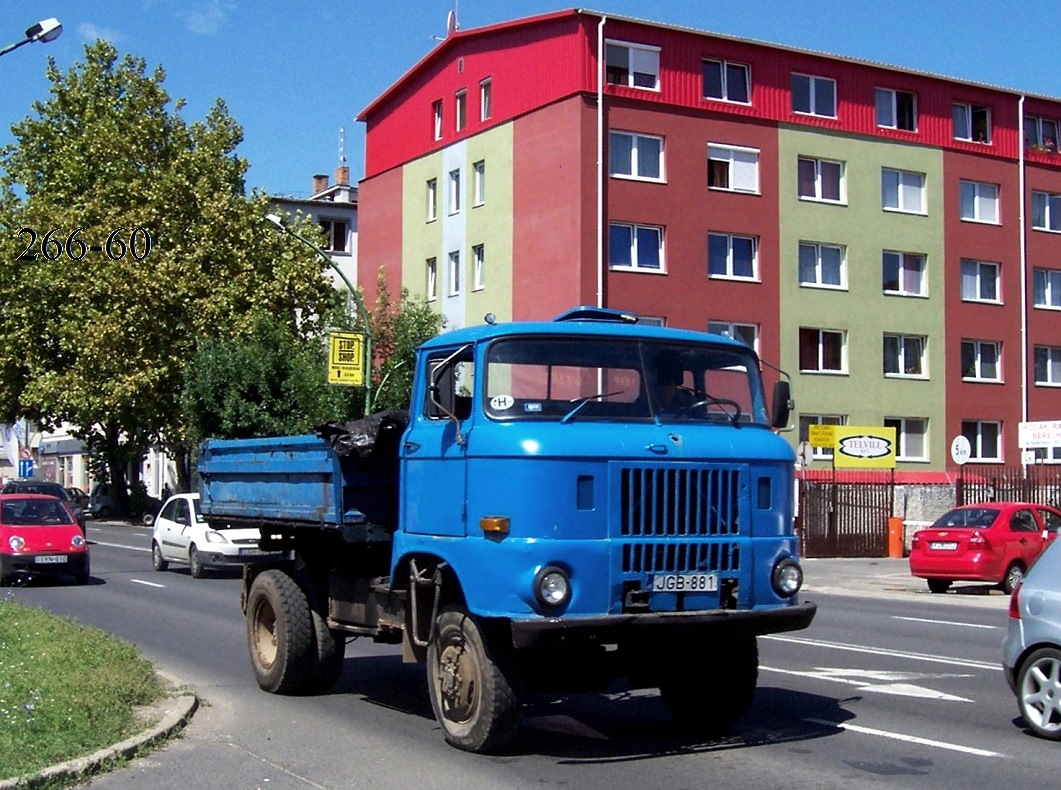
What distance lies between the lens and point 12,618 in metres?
14.7

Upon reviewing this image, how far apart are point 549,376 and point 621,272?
30.4 m

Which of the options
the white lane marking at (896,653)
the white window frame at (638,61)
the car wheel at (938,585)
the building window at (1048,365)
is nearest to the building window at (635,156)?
the white window frame at (638,61)

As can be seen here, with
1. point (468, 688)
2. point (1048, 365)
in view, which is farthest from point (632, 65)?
point (468, 688)

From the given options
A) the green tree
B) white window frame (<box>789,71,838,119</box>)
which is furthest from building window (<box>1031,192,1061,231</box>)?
the green tree

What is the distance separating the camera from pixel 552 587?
7984 mm

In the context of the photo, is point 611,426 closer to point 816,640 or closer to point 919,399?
point 816,640

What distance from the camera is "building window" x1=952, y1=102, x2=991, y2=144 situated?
1774 inches


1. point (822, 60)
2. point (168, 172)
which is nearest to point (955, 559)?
point (822, 60)

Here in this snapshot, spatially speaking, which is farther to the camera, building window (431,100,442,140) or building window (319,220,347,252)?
building window (319,220,347,252)

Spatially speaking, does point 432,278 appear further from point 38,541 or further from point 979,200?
point 38,541

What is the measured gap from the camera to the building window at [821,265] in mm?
42188

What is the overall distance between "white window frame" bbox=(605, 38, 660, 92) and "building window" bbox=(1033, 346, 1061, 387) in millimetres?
16567

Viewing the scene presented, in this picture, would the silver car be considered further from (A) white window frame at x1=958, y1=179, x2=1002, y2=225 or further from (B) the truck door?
(A) white window frame at x1=958, y1=179, x2=1002, y2=225

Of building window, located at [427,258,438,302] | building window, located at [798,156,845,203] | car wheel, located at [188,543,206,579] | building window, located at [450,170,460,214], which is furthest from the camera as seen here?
building window, located at [427,258,438,302]
